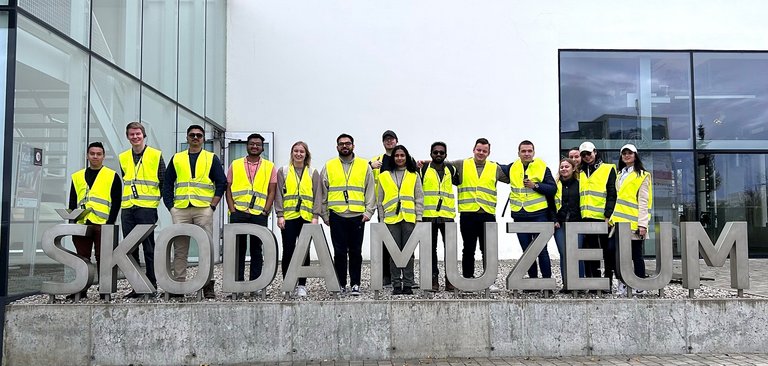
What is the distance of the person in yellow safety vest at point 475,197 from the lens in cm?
657

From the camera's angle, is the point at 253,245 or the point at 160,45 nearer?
the point at 253,245

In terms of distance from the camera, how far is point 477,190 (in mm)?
6559

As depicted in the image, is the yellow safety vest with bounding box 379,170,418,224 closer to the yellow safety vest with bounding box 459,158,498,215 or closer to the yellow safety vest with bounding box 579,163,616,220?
the yellow safety vest with bounding box 459,158,498,215

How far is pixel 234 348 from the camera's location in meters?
5.51

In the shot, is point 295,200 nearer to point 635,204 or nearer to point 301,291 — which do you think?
point 301,291

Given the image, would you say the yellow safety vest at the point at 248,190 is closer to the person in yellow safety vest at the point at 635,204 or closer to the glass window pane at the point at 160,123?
the glass window pane at the point at 160,123

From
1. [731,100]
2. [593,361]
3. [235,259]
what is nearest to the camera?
[593,361]

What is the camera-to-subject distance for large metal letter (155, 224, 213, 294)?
5625 mm

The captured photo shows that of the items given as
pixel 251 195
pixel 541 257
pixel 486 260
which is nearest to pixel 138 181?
pixel 251 195

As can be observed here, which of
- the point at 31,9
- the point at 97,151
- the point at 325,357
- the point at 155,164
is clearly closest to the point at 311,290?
the point at 325,357

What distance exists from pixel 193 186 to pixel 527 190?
3.81m

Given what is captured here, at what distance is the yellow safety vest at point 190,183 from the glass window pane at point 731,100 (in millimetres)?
10961

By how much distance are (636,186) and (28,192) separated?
6644mm

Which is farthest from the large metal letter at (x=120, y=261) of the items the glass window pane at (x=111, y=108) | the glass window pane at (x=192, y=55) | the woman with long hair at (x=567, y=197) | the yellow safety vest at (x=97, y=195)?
the glass window pane at (x=192, y=55)
